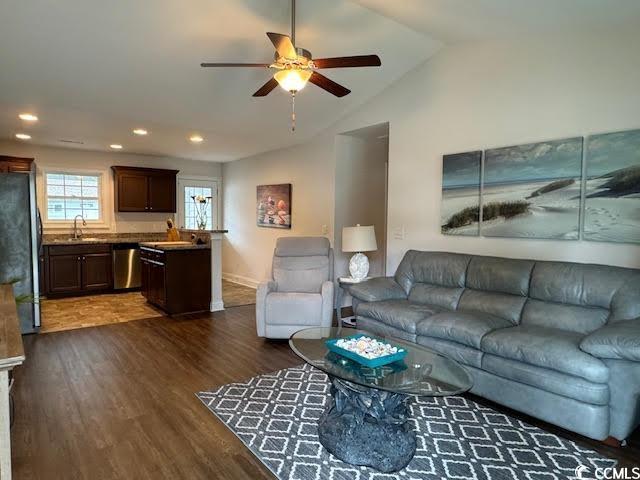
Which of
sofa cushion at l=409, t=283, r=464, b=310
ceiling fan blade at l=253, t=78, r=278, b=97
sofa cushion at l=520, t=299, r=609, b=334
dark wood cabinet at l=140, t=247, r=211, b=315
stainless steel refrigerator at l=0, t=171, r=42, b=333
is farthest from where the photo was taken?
dark wood cabinet at l=140, t=247, r=211, b=315

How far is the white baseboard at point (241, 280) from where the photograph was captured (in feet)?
24.0

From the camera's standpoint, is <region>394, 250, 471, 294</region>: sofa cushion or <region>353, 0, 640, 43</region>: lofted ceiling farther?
<region>394, 250, 471, 294</region>: sofa cushion

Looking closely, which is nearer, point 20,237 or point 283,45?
point 283,45

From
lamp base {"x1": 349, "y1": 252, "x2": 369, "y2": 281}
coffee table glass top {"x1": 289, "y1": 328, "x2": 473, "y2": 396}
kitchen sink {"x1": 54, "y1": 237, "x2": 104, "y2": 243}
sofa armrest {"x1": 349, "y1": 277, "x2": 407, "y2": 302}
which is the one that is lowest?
coffee table glass top {"x1": 289, "y1": 328, "x2": 473, "y2": 396}

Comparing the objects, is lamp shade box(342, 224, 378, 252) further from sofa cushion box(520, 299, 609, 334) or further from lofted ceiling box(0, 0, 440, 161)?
sofa cushion box(520, 299, 609, 334)

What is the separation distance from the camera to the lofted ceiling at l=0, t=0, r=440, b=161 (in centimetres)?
298

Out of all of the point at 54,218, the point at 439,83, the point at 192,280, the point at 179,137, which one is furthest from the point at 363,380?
the point at 54,218

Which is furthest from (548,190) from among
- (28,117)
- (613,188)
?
A: (28,117)

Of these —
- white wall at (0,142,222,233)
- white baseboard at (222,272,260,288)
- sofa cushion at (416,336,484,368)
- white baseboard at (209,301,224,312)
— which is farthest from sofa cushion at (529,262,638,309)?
white wall at (0,142,222,233)

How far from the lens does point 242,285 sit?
7465 millimetres

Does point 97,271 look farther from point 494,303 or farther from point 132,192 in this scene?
point 494,303

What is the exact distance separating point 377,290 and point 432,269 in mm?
575

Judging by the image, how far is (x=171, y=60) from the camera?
3.54 m

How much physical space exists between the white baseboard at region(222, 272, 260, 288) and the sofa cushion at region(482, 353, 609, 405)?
509 centimetres
